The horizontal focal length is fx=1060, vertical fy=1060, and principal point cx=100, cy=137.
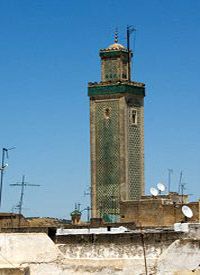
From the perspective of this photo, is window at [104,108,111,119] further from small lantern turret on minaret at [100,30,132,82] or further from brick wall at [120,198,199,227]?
brick wall at [120,198,199,227]

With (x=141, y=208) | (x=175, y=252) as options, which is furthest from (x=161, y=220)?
(x=175, y=252)

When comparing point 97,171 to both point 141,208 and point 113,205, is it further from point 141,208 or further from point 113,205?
point 141,208

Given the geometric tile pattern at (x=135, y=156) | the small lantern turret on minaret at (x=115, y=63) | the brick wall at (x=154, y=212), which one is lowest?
the brick wall at (x=154, y=212)

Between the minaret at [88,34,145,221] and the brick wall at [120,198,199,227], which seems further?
the minaret at [88,34,145,221]

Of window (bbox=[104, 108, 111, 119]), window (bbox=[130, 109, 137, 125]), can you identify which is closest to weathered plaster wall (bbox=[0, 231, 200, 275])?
window (bbox=[104, 108, 111, 119])

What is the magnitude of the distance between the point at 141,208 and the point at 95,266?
12953mm

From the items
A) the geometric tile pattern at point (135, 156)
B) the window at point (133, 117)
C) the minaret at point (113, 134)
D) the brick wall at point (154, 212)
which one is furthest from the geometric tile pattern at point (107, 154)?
the brick wall at point (154, 212)

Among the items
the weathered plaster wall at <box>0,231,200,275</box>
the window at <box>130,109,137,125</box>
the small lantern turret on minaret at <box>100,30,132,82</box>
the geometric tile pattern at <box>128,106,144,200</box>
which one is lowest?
the weathered plaster wall at <box>0,231,200,275</box>

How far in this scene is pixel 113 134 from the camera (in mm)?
45531

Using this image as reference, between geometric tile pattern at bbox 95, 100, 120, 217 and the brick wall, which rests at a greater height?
geometric tile pattern at bbox 95, 100, 120, 217

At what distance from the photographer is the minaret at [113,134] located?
149ft

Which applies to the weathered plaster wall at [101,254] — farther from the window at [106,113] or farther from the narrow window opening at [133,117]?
the narrow window opening at [133,117]

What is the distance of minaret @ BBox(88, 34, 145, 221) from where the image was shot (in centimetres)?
4528

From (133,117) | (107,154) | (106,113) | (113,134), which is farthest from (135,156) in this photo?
(106,113)
